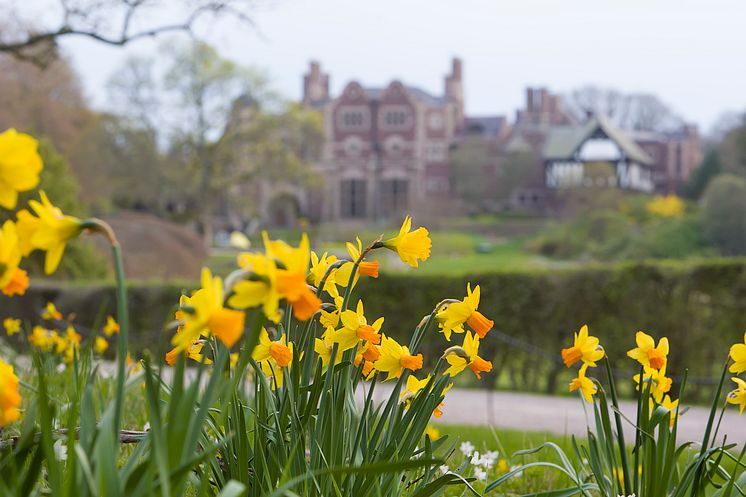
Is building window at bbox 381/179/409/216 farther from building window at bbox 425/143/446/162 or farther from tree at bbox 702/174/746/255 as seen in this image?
tree at bbox 702/174/746/255

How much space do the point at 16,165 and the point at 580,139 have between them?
49.1 m

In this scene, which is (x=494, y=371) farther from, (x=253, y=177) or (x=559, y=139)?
(x=559, y=139)

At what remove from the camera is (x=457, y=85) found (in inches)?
2057

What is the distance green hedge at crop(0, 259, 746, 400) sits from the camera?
26.6 feet

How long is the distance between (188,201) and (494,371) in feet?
108

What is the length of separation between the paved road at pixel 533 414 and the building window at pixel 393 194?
129 feet

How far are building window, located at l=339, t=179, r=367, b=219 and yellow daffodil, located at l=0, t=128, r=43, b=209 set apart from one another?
47341 mm

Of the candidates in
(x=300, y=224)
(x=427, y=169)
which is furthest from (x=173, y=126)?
(x=427, y=169)

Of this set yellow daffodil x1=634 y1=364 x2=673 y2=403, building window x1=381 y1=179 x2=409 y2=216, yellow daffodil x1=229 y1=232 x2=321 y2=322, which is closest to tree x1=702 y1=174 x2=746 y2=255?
building window x1=381 y1=179 x2=409 y2=216

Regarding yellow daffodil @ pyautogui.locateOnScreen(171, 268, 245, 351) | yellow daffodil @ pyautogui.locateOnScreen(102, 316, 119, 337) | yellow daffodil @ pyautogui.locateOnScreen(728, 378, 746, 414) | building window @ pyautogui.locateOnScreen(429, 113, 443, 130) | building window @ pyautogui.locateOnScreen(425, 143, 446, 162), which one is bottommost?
yellow daffodil @ pyautogui.locateOnScreen(102, 316, 119, 337)

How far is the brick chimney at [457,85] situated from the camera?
51.9 meters

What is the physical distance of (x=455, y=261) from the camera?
3183 centimetres

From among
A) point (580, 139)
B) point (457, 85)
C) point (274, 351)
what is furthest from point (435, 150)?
point (274, 351)

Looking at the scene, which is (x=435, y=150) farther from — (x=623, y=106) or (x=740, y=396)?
(x=740, y=396)
